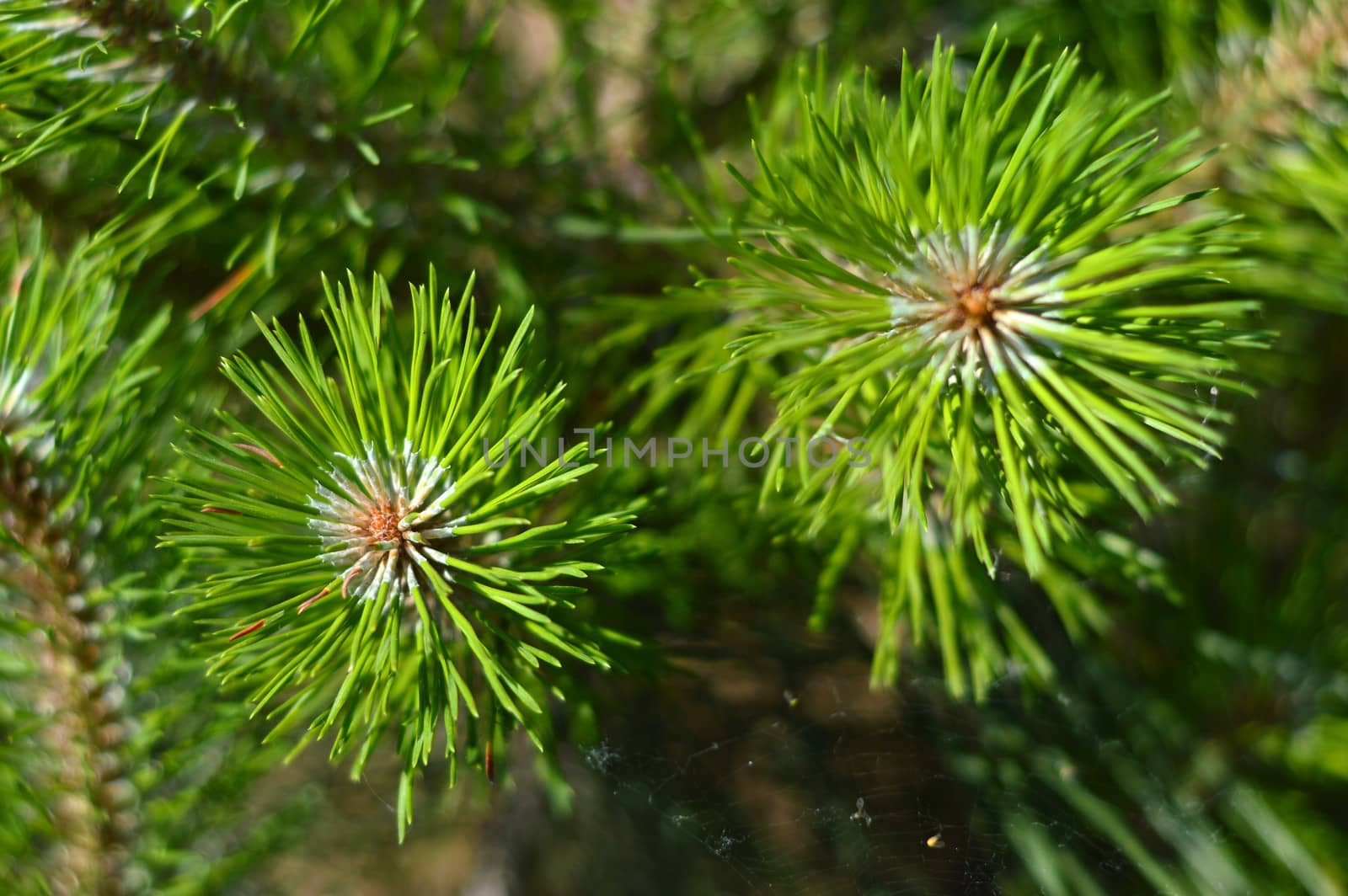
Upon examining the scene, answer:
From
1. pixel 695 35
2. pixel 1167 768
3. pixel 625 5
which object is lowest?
pixel 1167 768

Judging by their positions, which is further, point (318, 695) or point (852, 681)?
point (852, 681)

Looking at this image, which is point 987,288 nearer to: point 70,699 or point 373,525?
point 373,525

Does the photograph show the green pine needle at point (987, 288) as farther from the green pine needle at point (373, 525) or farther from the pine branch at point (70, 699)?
the pine branch at point (70, 699)

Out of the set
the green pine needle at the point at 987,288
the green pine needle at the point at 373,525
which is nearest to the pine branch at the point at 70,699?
the green pine needle at the point at 373,525

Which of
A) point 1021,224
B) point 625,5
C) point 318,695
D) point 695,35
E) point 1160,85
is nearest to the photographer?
point 1021,224

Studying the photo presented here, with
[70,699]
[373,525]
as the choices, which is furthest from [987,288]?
[70,699]

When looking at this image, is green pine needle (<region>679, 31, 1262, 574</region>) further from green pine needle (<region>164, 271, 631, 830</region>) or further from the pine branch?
the pine branch

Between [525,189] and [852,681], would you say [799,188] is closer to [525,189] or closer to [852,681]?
[525,189]

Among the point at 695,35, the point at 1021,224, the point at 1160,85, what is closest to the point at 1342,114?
the point at 1160,85

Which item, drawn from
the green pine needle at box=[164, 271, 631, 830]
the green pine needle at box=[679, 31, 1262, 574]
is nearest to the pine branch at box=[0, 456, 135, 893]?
the green pine needle at box=[164, 271, 631, 830]

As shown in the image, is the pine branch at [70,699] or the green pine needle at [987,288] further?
the pine branch at [70,699]

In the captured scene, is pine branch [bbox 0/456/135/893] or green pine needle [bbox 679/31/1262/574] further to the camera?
pine branch [bbox 0/456/135/893]
